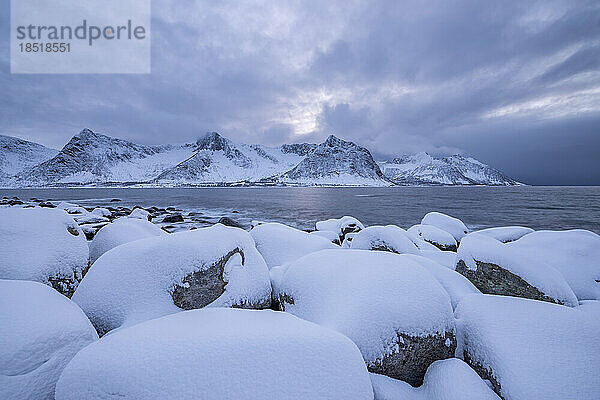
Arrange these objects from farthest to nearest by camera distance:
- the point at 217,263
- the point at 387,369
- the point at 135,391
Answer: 1. the point at 217,263
2. the point at 387,369
3. the point at 135,391

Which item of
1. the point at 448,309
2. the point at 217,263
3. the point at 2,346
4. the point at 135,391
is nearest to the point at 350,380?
the point at 135,391

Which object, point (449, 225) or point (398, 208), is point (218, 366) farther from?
point (398, 208)

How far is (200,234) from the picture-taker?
411 cm

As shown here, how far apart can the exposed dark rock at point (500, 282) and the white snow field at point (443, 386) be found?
2270mm

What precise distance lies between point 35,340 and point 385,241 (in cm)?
669

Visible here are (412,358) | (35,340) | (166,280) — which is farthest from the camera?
(166,280)

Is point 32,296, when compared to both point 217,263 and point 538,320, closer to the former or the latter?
point 217,263

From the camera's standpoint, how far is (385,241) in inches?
281

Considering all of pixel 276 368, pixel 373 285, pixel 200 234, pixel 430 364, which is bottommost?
pixel 430 364

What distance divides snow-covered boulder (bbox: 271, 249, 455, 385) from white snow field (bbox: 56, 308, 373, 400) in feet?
2.32

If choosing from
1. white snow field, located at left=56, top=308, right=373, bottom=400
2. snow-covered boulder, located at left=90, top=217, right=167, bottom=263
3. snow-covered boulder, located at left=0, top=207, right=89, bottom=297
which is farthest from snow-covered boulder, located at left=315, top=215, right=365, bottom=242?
white snow field, located at left=56, top=308, right=373, bottom=400

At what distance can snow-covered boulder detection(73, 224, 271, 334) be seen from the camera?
3.49 m

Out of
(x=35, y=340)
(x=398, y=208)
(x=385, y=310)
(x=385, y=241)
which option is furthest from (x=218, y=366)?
(x=398, y=208)

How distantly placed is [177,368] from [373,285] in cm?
235
